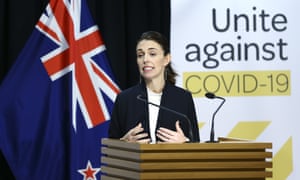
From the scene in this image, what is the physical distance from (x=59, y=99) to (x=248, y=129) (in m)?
1.41

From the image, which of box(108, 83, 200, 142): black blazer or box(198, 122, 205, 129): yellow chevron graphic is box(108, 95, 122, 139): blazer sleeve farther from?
box(198, 122, 205, 129): yellow chevron graphic

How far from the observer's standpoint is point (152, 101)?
154 inches

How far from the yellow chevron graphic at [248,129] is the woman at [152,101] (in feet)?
4.43

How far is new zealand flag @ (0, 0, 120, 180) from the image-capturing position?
4.93m

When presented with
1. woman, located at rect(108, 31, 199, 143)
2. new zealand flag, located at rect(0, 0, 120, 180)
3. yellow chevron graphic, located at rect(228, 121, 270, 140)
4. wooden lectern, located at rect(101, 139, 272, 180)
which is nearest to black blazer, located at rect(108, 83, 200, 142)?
woman, located at rect(108, 31, 199, 143)

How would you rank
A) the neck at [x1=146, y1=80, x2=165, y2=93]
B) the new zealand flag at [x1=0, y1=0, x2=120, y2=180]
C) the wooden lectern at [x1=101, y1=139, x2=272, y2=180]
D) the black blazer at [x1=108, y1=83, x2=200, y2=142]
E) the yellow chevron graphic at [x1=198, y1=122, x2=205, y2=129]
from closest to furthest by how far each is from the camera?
1. the wooden lectern at [x1=101, y1=139, x2=272, y2=180]
2. the black blazer at [x1=108, y1=83, x2=200, y2=142]
3. the neck at [x1=146, y1=80, x2=165, y2=93]
4. the new zealand flag at [x1=0, y1=0, x2=120, y2=180]
5. the yellow chevron graphic at [x1=198, y1=122, x2=205, y2=129]

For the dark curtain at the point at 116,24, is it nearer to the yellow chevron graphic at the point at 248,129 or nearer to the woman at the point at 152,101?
the yellow chevron graphic at the point at 248,129

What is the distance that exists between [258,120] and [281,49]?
56cm

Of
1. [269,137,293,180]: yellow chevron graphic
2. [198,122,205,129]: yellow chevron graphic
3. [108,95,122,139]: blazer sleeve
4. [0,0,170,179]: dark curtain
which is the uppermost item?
[0,0,170,179]: dark curtain

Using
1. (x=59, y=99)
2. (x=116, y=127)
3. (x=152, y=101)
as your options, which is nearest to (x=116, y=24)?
(x=59, y=99)

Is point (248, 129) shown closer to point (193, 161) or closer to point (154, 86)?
point (154, 86)

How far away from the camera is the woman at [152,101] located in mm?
3826

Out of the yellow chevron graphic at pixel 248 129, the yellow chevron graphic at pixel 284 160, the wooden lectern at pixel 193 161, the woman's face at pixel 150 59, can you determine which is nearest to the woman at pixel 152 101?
the woman's face at pixel 150 59

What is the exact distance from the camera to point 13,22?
4.97 meters
